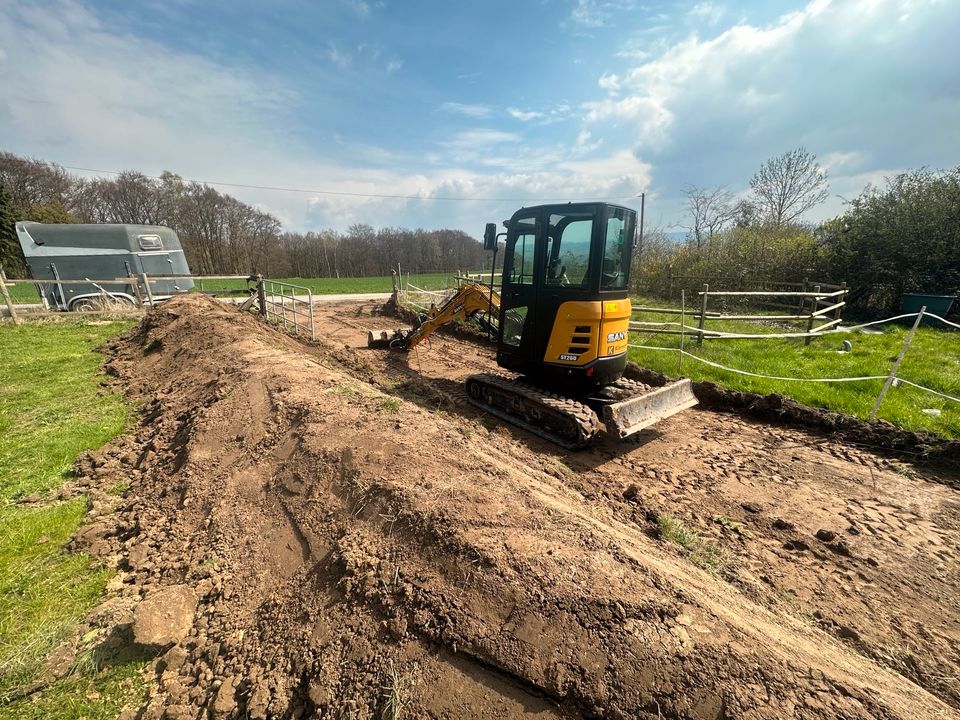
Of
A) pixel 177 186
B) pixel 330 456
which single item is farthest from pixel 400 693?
pixel 177 186

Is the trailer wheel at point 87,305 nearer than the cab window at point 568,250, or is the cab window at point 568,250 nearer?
A: the cab window at point 568,250

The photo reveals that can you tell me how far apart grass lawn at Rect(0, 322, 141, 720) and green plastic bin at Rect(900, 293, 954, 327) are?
771 inches

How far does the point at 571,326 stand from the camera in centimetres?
534

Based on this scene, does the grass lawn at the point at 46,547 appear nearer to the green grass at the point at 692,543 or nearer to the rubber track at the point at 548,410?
the green grass at the point at 692,543

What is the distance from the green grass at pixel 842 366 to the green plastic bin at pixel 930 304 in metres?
2.91

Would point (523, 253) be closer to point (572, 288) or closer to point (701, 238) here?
point (572, 288)

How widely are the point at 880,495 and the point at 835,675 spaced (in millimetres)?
3188

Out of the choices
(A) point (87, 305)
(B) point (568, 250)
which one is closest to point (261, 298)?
(A) point (87, 305)

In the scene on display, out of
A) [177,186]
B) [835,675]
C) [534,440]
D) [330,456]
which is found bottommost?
[534,440]

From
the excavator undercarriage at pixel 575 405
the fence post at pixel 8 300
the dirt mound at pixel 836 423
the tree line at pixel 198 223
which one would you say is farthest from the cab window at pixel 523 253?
the tree line at pixel 198 223

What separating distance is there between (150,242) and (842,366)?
73.4ft

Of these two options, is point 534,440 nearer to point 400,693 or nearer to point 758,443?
point 758,443

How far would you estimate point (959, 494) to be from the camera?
13.8 feet

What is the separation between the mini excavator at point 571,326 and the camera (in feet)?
Result: 16.9
